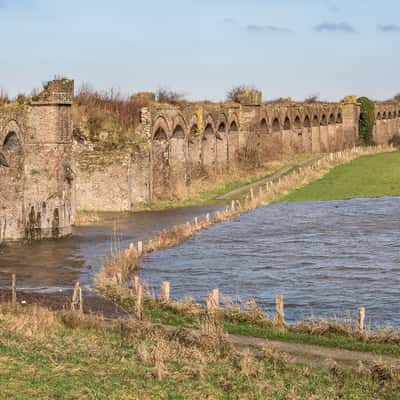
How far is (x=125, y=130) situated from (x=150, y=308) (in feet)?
67.6

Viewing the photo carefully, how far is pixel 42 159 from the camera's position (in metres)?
30.5

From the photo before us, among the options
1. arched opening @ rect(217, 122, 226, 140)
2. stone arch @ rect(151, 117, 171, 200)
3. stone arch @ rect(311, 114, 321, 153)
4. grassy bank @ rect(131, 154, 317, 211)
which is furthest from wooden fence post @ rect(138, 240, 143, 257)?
stone arch @ rect(311, 114, 321, 153)

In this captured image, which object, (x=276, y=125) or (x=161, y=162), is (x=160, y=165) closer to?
(x=161, y=162)

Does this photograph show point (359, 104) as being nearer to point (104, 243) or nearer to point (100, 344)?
point (104, 243)

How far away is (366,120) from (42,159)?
186 ft

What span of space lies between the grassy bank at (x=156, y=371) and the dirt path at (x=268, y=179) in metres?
27.5

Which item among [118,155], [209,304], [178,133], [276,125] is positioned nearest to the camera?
[209,304]

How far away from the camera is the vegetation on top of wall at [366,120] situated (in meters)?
82.4

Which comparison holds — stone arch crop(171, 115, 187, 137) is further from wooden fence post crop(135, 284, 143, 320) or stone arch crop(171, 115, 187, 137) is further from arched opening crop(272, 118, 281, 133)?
wooden fence post crop(135, 284, 143, 320)

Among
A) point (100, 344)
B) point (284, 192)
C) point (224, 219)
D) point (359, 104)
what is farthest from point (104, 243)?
point (359, 104)

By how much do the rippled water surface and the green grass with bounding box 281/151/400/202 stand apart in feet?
21.8

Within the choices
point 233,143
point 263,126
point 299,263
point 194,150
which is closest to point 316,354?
point 299,263

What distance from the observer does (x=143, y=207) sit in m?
39.1

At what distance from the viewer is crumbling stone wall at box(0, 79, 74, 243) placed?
30.1 metres
